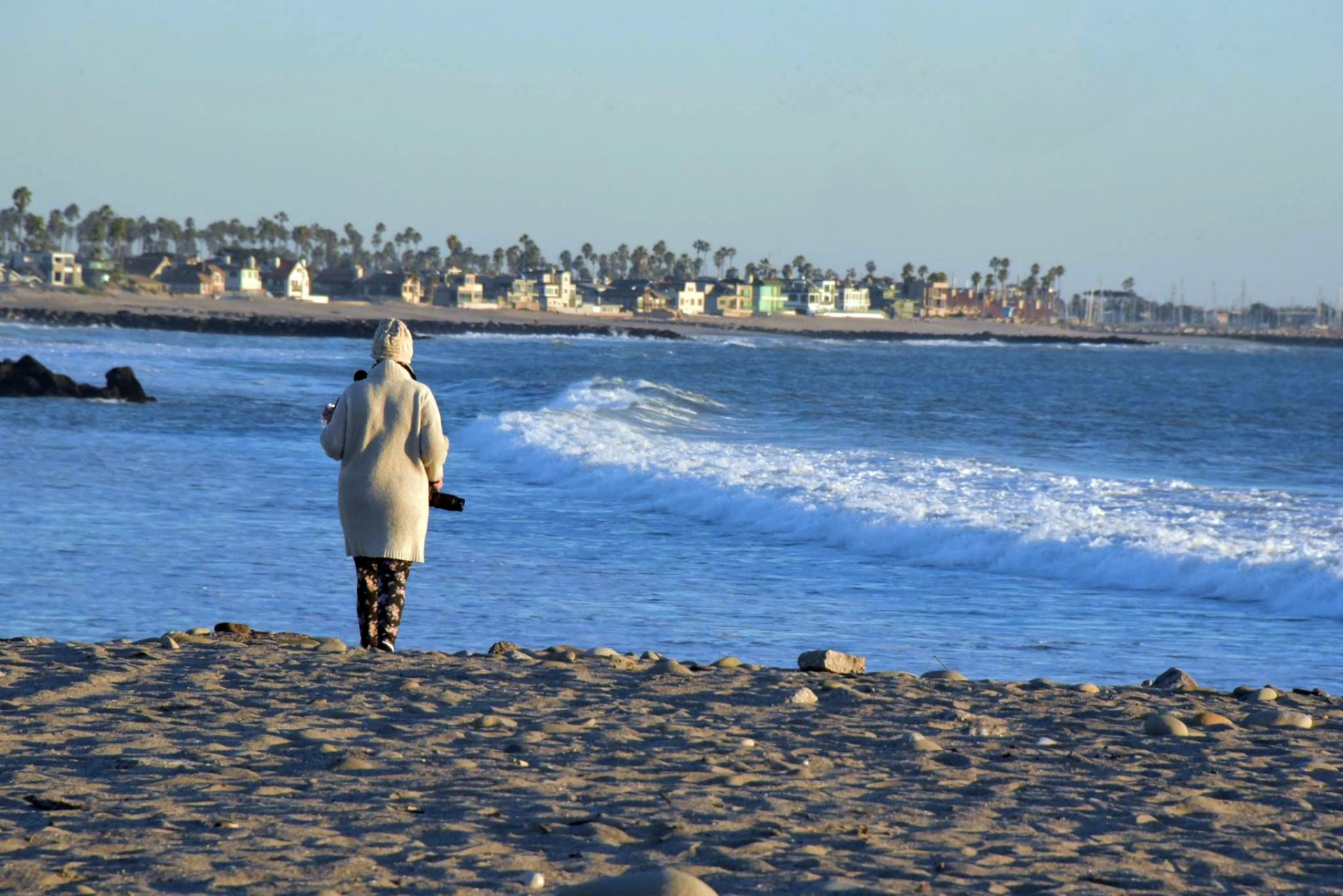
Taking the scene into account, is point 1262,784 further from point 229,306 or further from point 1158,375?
point 229,306

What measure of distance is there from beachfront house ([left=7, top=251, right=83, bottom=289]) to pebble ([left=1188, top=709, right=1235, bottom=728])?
144 m

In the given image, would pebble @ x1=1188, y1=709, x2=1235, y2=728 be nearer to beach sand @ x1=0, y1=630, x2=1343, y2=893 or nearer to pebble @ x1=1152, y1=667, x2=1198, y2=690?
beach sand @ x1=0, y1=630, x2=1343, y2=893

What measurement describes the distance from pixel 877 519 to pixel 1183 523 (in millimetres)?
2865

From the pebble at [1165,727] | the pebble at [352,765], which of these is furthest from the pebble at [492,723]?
the pebble at [1165,727]

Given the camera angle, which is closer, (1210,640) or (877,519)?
(1210,640)

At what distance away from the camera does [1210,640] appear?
378 inches

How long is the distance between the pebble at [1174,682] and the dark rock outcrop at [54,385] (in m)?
27.0

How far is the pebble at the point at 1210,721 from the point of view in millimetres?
6155

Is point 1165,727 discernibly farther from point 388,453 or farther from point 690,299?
point 690,299

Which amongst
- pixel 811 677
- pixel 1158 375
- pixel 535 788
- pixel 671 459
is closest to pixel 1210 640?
pixel 811 677

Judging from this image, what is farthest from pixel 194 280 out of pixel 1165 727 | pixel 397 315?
pixel 1165 727

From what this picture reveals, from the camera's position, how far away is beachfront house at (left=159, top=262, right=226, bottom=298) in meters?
153

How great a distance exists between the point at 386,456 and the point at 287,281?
163 meters

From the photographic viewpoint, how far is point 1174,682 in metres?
7.30
